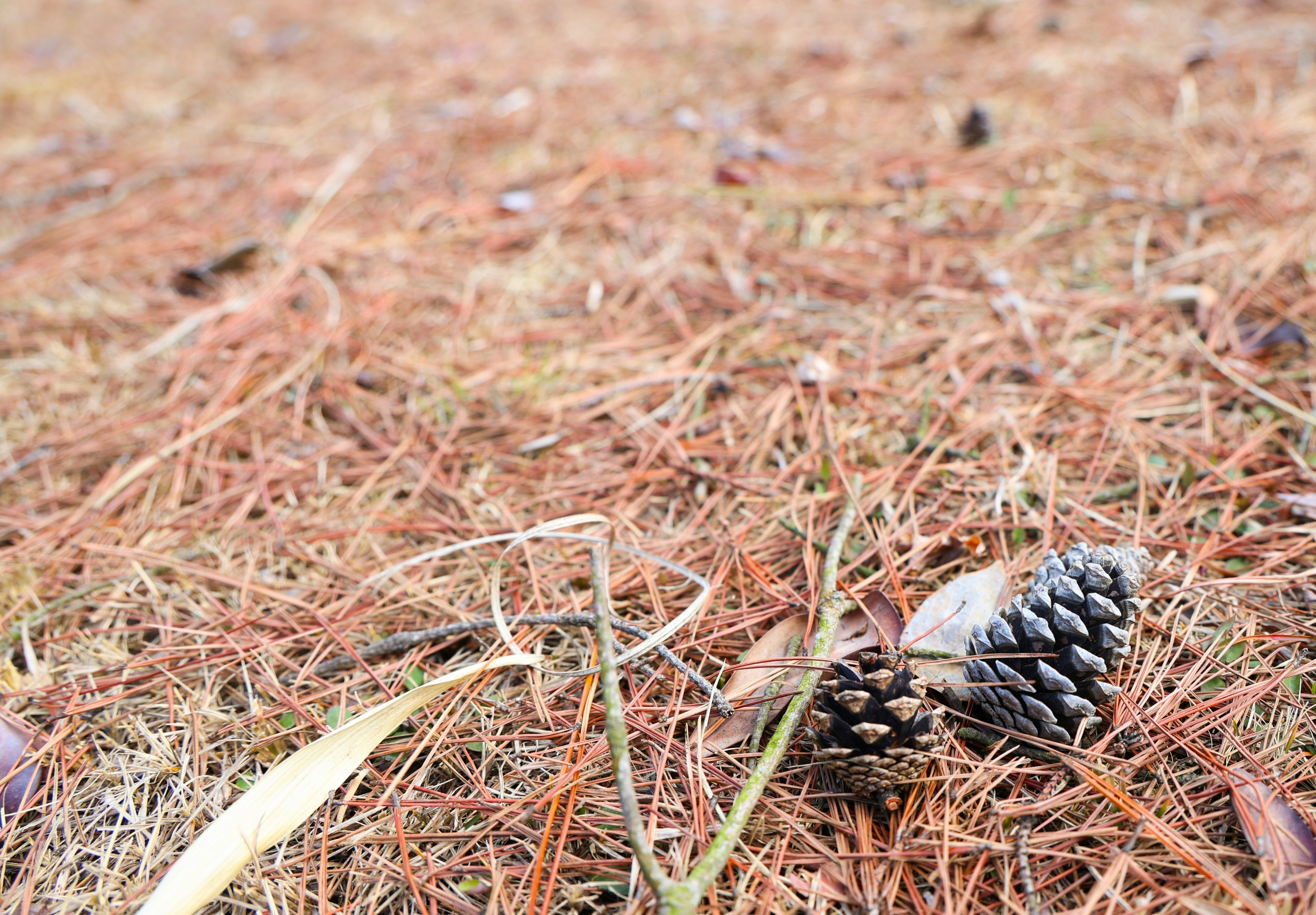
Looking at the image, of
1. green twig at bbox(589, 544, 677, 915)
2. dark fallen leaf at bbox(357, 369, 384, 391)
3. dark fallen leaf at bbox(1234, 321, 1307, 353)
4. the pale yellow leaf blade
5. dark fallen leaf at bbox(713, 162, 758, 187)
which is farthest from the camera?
dark fallen leaf at bbox(713, 162, 758, 187)

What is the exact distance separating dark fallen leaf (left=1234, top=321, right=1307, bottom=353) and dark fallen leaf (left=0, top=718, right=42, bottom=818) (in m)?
2.38

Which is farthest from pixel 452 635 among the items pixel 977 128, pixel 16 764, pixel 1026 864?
pixel 977 128

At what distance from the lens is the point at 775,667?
113cm

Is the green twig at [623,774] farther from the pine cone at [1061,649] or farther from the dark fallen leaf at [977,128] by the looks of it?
the dark fallen leaf at [977,128]

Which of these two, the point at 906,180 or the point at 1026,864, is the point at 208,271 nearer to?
the point at 906,180

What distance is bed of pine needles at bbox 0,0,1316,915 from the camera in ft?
3.22

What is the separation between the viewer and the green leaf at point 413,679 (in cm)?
122

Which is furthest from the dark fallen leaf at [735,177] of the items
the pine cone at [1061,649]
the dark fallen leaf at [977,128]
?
the pine cone at [1061,649]

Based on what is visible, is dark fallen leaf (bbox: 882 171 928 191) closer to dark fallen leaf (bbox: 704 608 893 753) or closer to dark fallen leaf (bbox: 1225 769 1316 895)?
dark fallen leaf (bbox: 704 608 893 753)

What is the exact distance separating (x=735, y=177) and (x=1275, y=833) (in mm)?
2230

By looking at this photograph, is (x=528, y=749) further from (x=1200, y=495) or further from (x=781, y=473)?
(x=1200, y=495)

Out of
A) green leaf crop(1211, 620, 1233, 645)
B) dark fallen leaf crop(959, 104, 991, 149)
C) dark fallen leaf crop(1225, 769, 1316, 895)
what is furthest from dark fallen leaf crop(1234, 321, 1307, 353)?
dark fallen leaf crop(959, 104, 991, 149)

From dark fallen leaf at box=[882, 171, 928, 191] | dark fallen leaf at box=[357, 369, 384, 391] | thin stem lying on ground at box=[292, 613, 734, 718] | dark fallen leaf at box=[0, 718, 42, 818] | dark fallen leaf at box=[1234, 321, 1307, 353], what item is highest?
dark fallen leaf at box=[882, 171, 928, 191]

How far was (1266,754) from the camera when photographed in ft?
3.24
